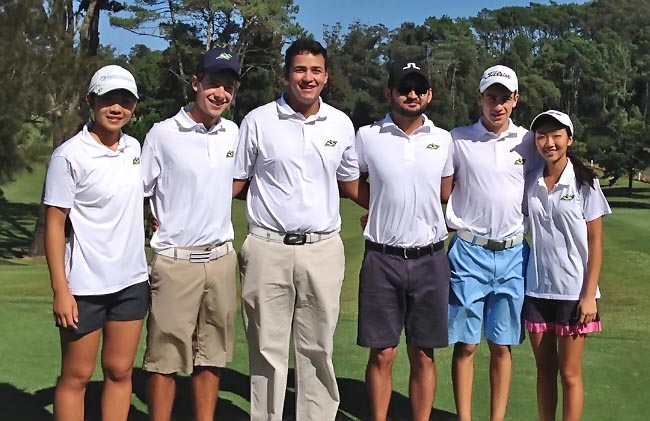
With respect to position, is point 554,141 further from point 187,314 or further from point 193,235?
point 187,314

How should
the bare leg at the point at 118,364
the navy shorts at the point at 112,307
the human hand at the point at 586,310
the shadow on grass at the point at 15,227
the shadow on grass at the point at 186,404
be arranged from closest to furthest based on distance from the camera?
the navy shorts at the point at 112,307, the bare leg at the point at 118,364, the human hand at the point at 586,310, the shadow on grass at the point at 186,404, the shadow on grass at the point at 15,227

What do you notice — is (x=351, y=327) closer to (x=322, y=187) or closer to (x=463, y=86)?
(x=322, y=187)

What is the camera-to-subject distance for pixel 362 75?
73.8 metres

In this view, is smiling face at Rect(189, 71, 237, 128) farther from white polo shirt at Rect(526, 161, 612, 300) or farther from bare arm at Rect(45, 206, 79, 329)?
white polo shirt at Rect(526, 161, 612, 300)

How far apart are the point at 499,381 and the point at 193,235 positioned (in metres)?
1.92

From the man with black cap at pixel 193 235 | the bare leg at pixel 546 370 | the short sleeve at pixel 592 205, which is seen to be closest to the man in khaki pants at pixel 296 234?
the man with black cap at pixel 193 235

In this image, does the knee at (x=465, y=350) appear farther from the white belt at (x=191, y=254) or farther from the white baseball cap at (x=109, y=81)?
the white baseball cap at (x=109, y=81)

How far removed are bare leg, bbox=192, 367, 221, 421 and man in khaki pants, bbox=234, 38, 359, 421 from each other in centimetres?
23

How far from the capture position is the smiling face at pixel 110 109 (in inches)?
142

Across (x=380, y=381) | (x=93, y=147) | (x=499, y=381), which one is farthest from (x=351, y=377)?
(x=93, y=147)

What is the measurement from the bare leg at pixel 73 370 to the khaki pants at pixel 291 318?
89 cm

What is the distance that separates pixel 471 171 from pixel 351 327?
2.54 m

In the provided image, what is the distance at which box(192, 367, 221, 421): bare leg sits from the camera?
161 inches

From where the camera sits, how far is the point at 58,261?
11.4ft
